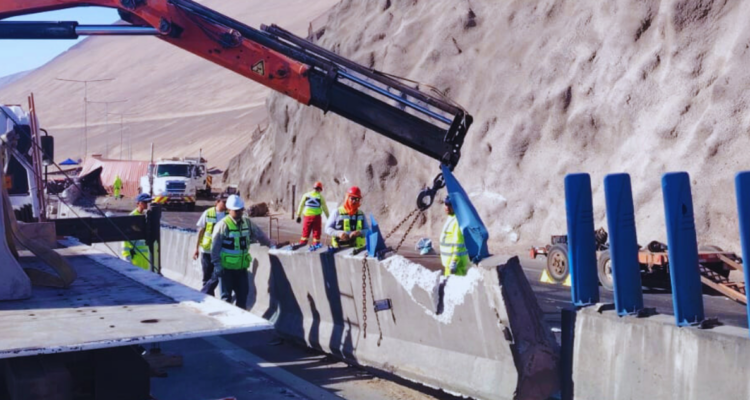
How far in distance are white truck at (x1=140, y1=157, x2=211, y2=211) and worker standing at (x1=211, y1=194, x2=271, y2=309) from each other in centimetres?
3517

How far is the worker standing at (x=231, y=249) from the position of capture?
1216 centimetres

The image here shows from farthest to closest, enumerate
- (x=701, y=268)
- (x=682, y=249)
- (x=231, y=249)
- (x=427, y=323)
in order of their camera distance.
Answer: (x=701, y=268) → (x=231, y=249) → (x=427, y=323) → (x=682, y=249)

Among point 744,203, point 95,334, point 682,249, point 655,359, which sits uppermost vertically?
point 744,203

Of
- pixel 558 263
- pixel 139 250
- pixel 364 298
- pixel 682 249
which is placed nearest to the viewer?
pixel 682 249

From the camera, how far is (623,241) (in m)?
7.28

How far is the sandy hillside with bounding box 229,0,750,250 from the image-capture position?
24859mm

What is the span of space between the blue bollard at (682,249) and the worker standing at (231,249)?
6487 mm

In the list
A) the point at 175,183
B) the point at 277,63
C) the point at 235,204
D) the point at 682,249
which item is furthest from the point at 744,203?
the point at 175,183

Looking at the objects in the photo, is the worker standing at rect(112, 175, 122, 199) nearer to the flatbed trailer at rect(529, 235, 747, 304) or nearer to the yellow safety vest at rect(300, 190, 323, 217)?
the flatbed trailer at rect(529, 235, 747, 304)

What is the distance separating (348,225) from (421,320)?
517 cm

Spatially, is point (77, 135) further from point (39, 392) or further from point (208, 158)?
point (39, 392)

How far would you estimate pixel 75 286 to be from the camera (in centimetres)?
792

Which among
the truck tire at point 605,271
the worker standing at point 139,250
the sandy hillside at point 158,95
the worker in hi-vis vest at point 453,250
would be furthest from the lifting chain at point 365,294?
the sandy hillside at point 158,95

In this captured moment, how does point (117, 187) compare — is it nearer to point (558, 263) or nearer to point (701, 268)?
point (558, 263)
